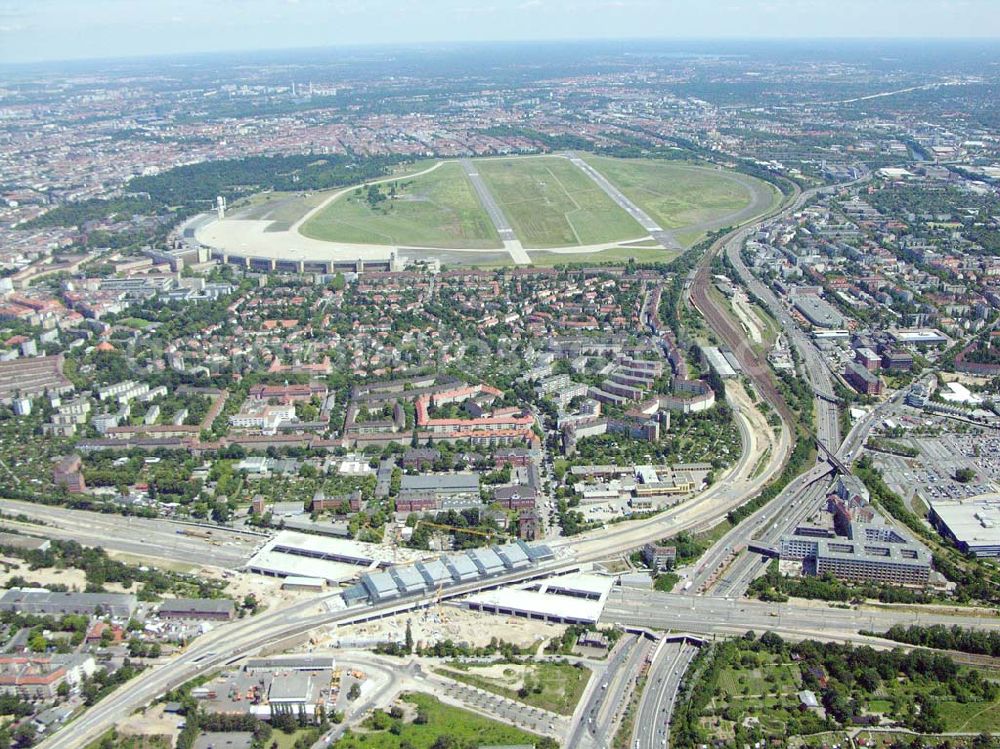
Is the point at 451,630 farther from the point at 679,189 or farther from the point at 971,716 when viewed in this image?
the point at 679,189

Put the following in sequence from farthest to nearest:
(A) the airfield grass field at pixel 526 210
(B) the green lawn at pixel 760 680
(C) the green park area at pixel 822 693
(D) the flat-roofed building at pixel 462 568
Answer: (A) the airfield grass field at pixel 526 210, (D) the flat-roofed building at pixel 462 568, (B) the green lawn at pixel 760 680, (C) the green park area at pixel 822 693

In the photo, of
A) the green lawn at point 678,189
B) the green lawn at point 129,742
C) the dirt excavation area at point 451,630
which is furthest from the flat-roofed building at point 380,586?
the green lawn at point 678,189

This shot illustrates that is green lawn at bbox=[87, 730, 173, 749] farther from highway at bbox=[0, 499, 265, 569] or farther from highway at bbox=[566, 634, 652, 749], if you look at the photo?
highway at bbox=[566, 634, 652, 749]

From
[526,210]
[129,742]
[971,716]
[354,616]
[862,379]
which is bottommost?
[971,716]

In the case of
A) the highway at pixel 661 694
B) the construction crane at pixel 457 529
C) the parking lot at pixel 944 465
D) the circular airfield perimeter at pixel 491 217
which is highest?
the circular airfield perimeter at pixel 491 217

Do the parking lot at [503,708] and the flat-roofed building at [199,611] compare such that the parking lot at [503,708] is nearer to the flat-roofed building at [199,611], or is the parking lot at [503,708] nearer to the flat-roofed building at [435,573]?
the flat-roofed building at [435,573]

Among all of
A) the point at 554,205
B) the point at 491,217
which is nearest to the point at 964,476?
the point at 491,217

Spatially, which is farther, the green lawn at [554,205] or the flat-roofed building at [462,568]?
the green lawn at [554,205]
